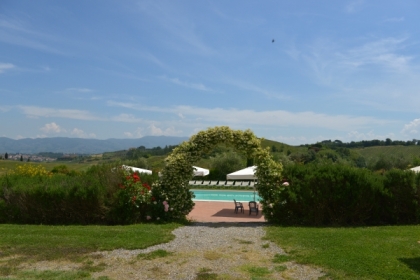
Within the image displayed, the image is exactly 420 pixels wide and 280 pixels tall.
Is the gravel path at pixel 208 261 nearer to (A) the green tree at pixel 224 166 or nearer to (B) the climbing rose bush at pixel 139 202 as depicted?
(B) the climbing rose bush at pixel 139 202

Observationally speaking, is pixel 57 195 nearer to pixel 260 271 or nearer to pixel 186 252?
pixel 186 252

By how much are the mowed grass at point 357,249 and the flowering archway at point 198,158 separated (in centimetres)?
173

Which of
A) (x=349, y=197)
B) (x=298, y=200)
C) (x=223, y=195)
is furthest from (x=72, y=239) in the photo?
(x=223, y=195)

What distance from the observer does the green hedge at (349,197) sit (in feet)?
37.6

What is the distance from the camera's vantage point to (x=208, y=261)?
755cm

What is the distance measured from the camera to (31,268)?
7.13 metres

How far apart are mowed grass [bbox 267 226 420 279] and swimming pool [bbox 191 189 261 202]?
14616 millimetres

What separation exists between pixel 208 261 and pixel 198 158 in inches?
209

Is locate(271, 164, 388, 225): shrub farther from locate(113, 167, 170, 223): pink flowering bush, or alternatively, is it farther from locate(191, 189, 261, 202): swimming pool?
locate(191, 189, 261, 202): swimming pool

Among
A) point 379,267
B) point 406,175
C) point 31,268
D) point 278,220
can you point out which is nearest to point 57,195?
point 31,268

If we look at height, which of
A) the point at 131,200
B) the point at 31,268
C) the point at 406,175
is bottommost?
the point at 31,268

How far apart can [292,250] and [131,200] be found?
219 inches

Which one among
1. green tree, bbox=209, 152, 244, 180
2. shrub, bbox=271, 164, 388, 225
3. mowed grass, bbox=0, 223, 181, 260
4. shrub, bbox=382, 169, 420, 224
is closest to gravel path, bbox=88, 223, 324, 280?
mowed grass, bbox=0, 223, 181, 260

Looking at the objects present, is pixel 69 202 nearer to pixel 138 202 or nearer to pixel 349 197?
pixel 138 202
